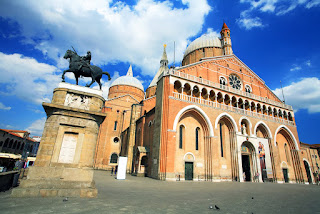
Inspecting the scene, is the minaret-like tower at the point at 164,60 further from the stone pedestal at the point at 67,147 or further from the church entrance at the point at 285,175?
the stone pedestal at the point at 67,147

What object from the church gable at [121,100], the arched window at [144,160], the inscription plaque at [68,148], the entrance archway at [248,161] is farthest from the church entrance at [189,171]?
the church gable at [121,100]

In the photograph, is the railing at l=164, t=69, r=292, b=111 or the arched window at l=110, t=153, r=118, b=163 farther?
the arched window at l=110, t=153, r=118, b=163

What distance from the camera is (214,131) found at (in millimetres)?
18922

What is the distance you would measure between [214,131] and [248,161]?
694 centimetres

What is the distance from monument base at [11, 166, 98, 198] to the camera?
497 cm

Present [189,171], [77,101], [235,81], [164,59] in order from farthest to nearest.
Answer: [164,59] < [235,81] < [189,171] < [77,101]

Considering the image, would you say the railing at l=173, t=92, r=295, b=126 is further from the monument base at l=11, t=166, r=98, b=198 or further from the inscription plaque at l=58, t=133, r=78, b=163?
the monument base at l=11, t=166, r=98, b=198

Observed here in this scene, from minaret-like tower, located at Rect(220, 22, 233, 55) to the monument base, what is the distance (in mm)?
29081

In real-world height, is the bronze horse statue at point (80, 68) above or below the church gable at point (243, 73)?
below

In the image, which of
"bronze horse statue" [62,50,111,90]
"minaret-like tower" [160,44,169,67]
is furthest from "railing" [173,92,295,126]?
"minaret-like tower" [160,44,169,67]

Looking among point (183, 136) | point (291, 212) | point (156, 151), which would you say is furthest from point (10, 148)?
point (291, 212)

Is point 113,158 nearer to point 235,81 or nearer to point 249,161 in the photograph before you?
point 249,161

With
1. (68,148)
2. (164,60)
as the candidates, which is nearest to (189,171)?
(68,148)

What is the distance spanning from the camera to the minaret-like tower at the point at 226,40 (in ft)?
92.8
